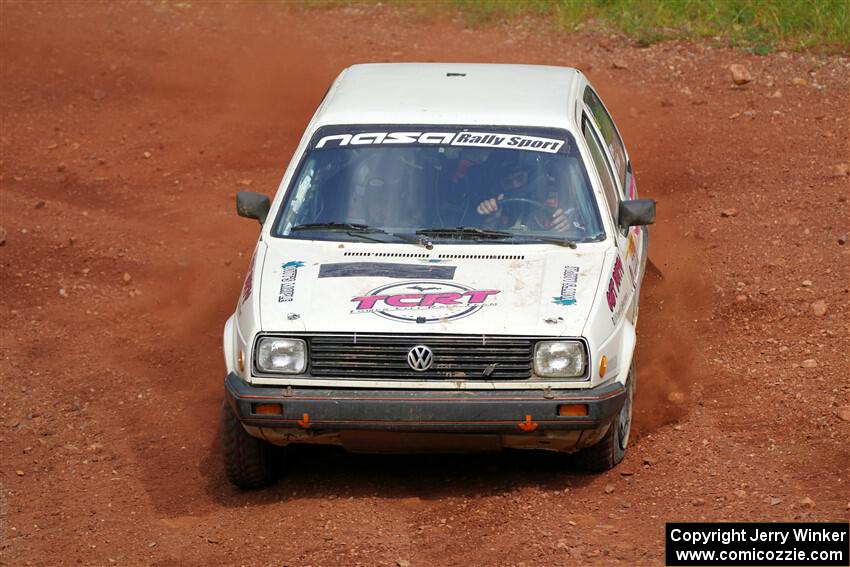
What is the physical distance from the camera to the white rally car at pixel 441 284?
602 centimetres

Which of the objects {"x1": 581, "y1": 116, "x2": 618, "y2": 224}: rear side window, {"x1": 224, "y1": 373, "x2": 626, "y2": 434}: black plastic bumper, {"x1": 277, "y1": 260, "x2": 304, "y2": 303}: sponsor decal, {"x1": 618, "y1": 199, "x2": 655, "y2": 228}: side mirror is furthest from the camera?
{"x1": 581, "y1": 116, "x2": 618, "y2": 224}: rear side window

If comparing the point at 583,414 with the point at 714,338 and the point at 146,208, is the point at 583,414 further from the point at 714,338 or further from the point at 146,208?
the point at 146,208

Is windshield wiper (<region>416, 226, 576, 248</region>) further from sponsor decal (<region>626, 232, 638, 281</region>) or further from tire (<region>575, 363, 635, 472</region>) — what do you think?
tire (<region>575, 363, 635, 472</region>)

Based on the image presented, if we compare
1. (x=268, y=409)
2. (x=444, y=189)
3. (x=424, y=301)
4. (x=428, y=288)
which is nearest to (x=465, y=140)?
(x=444, y=189)

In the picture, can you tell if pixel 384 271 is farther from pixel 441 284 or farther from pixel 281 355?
pixel 281 355

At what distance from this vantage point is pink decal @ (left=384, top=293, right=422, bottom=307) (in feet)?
20.3

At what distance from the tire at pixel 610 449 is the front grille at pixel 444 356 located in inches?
28.3

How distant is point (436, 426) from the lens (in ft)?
19.6

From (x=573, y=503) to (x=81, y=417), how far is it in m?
3.21

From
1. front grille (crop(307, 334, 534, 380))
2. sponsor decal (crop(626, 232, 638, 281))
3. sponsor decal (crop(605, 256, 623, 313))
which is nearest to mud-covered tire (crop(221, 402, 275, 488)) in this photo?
front grille (crop(307, 334, 534, 380))

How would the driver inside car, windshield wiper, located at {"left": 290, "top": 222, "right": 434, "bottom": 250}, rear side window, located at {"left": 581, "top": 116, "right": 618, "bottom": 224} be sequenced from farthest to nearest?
1. rear side window, located at {"left": 581, "top": 116, "right": 618, "bottom": 224}
2. the driver inside car
3. windshield wiper, located at {"left": 290, "top": 222, "right": 434, "bottom": 250}

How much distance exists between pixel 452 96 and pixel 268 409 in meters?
2.29

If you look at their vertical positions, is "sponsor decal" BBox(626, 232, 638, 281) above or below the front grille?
below

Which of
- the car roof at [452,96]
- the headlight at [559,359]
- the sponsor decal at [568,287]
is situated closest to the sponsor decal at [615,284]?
the sponsor decal at [568,287]
